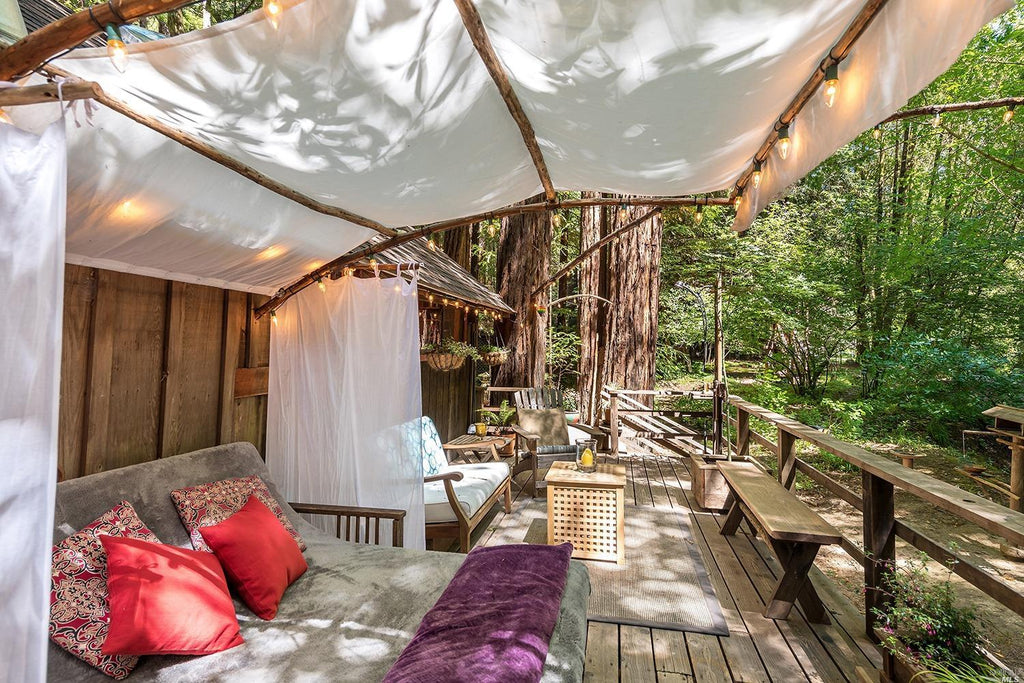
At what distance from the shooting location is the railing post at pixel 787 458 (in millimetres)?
4076

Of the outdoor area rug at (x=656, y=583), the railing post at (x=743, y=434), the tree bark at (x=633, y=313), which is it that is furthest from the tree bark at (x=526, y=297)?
the outdoor area rug at (x=656, y=583)

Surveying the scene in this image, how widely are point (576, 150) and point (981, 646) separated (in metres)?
2.44

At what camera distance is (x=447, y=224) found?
9.93 ft

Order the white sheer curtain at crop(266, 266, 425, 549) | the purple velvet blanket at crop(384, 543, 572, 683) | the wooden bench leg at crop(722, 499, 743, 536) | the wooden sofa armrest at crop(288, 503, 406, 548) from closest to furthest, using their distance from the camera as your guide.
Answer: the purple velvet blanket at crop(384, 543, 572, 683)
the wooden sofa armrest at crop(288, 503, 406, 548)
the white sheer curtain at crop(266, 266, 425, 549)
the wooden bench leg at crop(722, 499, 743, 536)

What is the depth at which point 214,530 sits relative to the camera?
2320 millimetres

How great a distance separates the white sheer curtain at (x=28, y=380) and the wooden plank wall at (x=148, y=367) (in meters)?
1.43

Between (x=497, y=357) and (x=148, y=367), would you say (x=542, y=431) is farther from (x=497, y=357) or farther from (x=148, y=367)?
(x=148, y=367)

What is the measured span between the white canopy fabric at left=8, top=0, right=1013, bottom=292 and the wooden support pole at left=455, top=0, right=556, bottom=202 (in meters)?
0.03

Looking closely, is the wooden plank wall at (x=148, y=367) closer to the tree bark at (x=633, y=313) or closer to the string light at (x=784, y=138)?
the string light at (x=784, y=138)

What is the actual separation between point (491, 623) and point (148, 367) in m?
2.21

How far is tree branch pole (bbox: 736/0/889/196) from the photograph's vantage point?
1407 millimetres

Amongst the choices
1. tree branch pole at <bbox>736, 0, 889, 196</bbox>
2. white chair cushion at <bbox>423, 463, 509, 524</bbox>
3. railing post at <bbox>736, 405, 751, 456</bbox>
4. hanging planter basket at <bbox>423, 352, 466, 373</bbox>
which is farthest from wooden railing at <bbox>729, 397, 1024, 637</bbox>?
hanging planter basket at <bbox>423, 352, 466, 373</bbox>

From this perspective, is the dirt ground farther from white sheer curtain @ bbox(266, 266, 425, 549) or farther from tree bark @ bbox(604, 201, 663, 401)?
tree bark @ bbox(604, 201, 663, 401)

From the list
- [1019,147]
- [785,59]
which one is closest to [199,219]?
[785,59]
